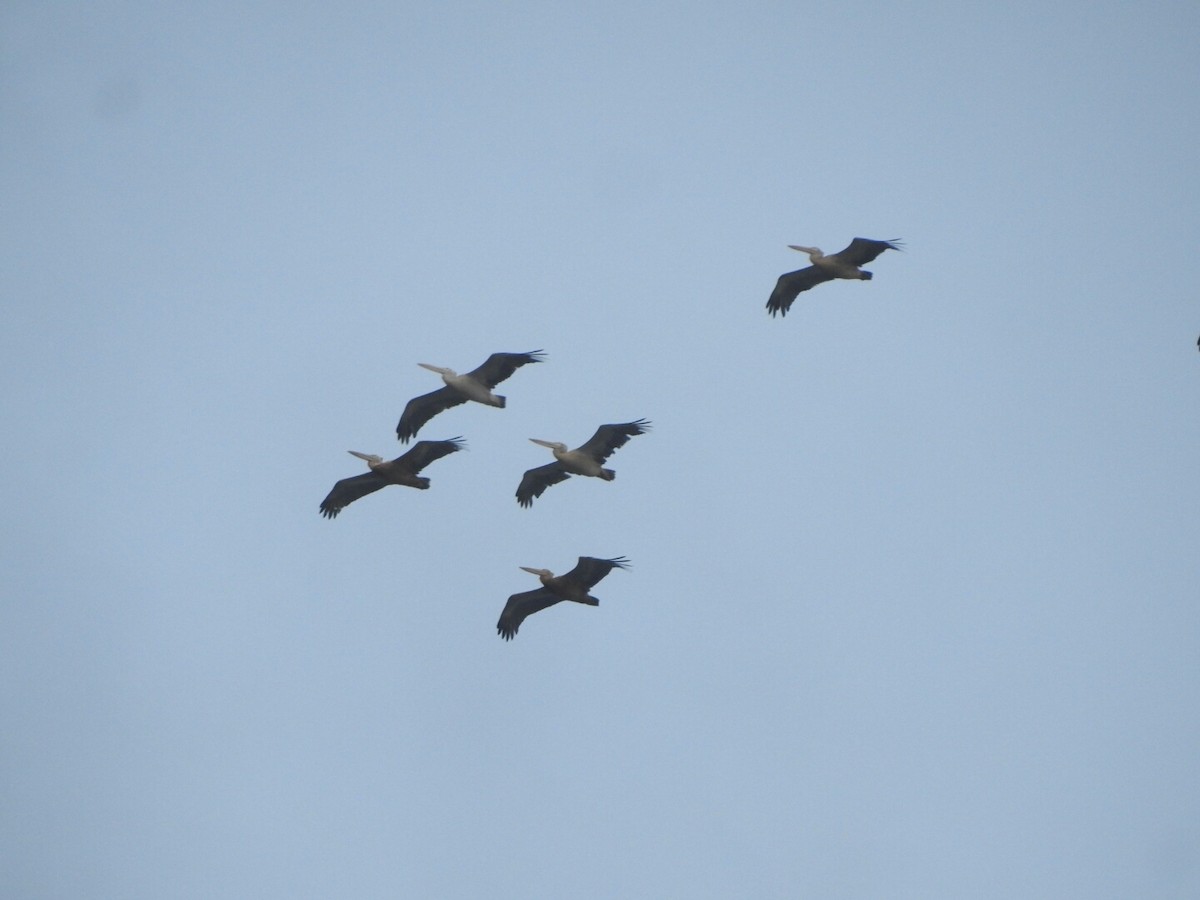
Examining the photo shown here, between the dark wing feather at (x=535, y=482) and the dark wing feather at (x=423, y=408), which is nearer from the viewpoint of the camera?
the dark wing feather at (x=423, y=408)

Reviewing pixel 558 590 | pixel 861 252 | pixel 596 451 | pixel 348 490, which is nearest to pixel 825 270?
pixel 861 252

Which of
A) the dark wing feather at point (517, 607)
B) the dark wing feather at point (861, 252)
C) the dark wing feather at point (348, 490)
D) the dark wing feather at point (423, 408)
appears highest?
the dark wing feather at point (861, 252)

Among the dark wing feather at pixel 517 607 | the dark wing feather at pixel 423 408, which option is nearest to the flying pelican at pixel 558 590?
the dark wing feather at pixel 517 607

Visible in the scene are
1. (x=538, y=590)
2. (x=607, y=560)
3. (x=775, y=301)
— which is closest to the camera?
(x=607, y=560)

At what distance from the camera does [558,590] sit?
27922 millimetres

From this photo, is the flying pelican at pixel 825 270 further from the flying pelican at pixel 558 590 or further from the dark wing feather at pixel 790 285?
the flying pelican at pixel 558 590

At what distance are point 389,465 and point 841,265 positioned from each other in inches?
423

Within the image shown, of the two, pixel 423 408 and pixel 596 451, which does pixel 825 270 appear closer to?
pixel 596 451

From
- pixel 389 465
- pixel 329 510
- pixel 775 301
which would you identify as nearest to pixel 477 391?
pixel 389 465

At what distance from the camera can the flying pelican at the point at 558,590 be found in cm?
2695

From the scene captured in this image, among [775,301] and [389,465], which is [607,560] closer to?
[389,465]

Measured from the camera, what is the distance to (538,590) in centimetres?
2862

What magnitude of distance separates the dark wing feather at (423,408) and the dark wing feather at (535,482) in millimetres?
2305

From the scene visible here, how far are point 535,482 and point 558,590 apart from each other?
3.20 metres
